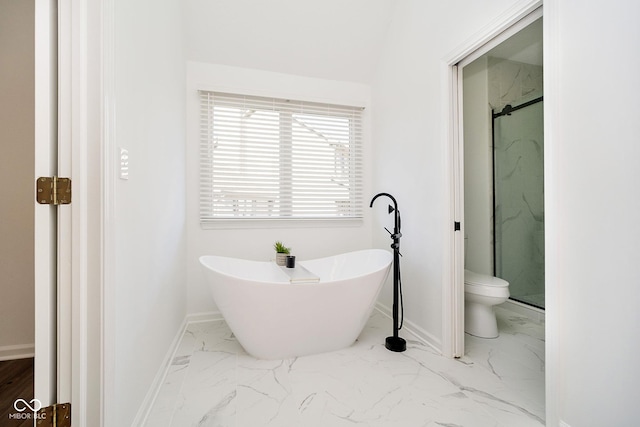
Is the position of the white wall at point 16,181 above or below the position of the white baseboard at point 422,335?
above

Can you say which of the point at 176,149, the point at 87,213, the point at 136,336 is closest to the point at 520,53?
the point at 176,149

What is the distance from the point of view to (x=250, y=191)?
2.82 meters

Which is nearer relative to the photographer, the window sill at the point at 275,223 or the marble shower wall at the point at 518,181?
the window sill at the point at 275,223

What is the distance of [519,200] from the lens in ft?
9.68

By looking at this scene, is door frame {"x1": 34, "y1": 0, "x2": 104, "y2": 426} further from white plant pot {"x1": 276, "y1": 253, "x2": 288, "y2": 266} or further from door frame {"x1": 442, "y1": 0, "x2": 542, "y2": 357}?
door frame {"x1": 442, "y1": 0, "x2": 542, "y2": 357}

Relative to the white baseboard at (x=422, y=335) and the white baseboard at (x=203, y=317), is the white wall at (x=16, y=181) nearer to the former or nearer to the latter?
the white baseboard at (x=203, y=317)

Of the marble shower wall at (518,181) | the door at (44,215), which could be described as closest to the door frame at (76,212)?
the door at (44,215)

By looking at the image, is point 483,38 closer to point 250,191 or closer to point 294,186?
point 294,186

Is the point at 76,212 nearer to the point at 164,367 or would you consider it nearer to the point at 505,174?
the point at 164,367

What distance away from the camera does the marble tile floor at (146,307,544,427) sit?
139cm

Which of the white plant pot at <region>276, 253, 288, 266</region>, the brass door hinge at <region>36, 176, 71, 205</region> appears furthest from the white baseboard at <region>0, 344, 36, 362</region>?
the white plant pot at <region>276, 253, 288, 266</region>

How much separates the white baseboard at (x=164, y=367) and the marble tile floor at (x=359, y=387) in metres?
→ 0.03

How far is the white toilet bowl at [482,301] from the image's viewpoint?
2.19m

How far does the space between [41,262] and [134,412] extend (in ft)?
2.59
